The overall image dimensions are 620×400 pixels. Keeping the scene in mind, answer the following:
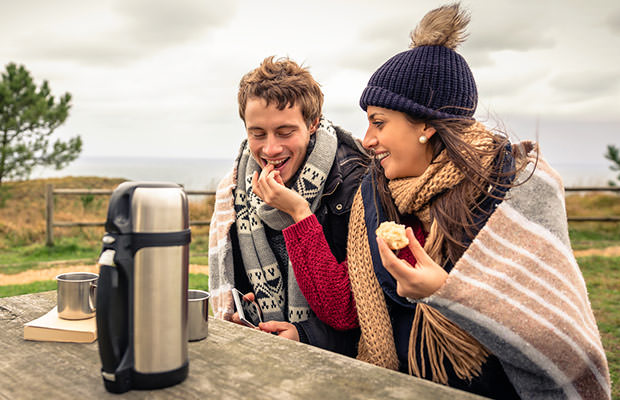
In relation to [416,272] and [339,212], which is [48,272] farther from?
[416,272]

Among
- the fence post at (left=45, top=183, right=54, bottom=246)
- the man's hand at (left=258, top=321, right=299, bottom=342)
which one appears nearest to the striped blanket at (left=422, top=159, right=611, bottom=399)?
the man's hand at (left=258, top=321, right=299, bottom=342)

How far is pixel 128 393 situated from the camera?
1.13 metres

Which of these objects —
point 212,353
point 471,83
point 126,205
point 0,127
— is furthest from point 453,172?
point 0,127

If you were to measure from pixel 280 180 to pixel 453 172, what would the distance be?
0.84 meters

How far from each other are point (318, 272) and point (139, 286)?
106 cm

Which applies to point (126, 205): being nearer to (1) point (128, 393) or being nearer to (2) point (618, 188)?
(1) point (128, 393)

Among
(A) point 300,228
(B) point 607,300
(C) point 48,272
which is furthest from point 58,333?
(C) point 48,272

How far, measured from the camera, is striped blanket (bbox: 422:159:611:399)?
144 centimetres

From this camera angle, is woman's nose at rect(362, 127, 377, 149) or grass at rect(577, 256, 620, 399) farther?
grass at rect(577, 256, 620, 399)

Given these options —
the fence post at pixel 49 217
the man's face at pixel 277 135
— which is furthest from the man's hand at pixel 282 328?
the fence post at pixel 49 217

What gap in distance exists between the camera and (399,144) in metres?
1.87

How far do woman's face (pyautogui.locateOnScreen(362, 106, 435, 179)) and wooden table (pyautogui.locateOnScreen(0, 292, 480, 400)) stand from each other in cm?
81

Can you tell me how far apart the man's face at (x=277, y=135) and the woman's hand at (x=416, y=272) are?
985 millimetres

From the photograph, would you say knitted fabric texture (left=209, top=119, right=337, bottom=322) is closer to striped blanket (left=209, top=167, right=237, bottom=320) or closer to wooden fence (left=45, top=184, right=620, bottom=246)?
striped blanket (left=209, top=167, right=237, bottom=320)
